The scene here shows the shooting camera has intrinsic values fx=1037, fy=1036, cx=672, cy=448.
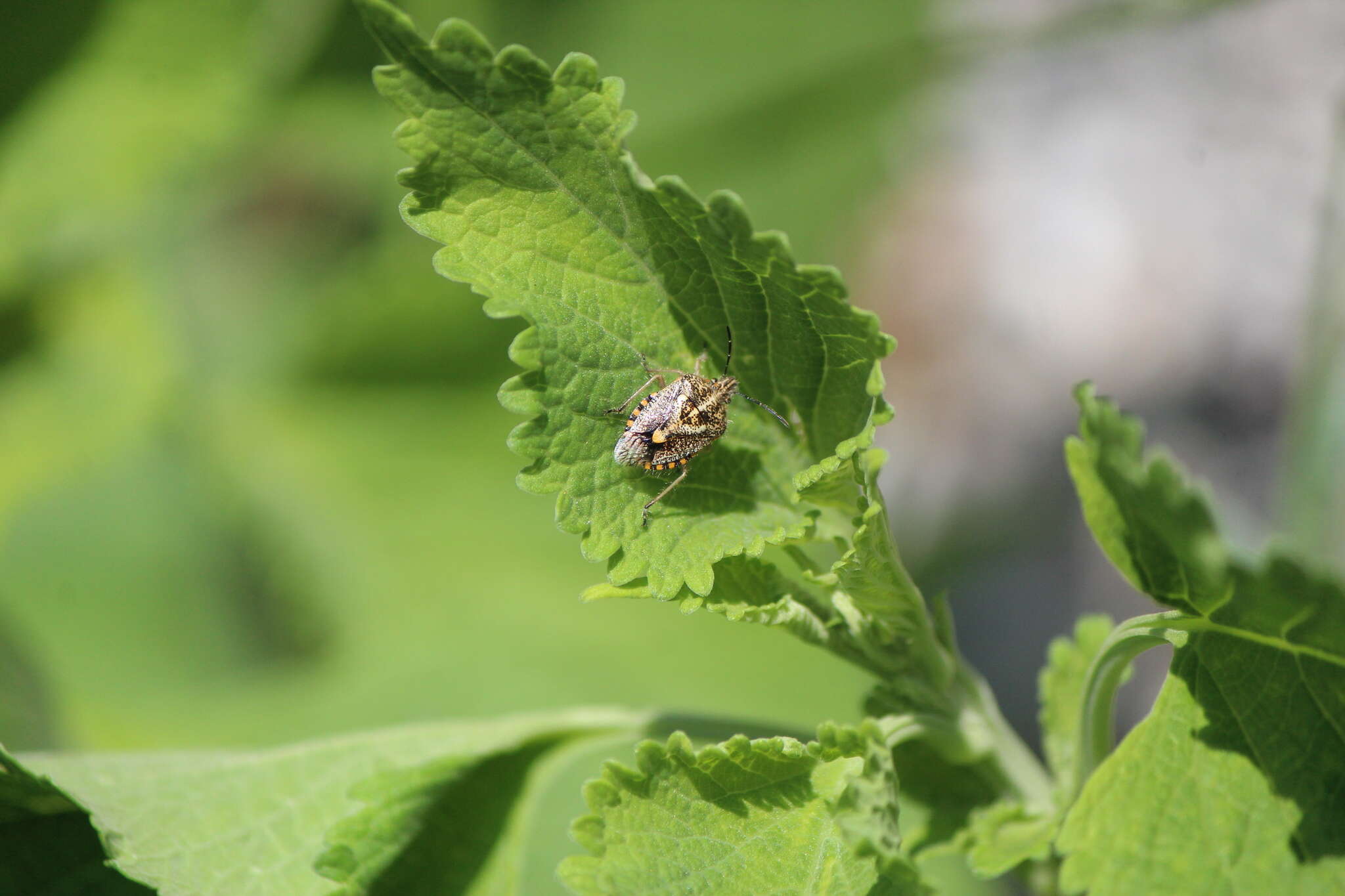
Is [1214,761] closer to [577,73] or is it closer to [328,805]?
[577,73]

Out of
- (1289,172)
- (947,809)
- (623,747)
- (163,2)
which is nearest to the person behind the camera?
(947,809)

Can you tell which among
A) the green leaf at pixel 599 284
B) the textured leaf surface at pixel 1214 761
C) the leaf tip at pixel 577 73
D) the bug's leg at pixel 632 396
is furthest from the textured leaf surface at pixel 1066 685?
the leaf tip at pixel 577 73

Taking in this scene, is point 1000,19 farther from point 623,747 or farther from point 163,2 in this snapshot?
point 623,747

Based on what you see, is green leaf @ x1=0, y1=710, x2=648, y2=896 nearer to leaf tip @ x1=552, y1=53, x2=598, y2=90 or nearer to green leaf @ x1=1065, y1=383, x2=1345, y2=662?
green leaf @ x1=1065, y1=383, x2=1345, y2=662

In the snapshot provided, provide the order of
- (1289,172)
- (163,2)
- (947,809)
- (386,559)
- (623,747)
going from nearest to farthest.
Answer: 1. (947,809)
2. (623,747)
3. (163,2)
4. (386,559)
5. (1289,172)

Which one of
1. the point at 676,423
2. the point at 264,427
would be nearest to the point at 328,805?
the point at 676,423

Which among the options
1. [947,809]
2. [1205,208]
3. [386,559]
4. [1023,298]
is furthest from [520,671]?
[1205,208]
